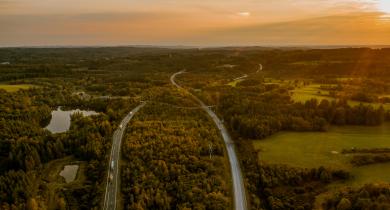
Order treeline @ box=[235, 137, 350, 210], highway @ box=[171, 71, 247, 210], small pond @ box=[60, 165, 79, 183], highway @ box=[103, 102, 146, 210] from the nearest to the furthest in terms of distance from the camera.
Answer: highway @ box=[171, 71, 247, 210] < treeline @ box=[235, 137, 350, 210] < highway @ box=[103, 102, 146, 210] < small pond @ box=[60, 165, 79, 183]

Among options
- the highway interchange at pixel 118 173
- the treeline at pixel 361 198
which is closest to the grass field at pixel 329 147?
the highway interchange at pixel 118 173

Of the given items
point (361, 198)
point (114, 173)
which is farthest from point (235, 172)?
point (114, 173)

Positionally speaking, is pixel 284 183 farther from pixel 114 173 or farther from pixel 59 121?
pixel 59 121

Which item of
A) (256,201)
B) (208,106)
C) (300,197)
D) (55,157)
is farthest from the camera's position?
(208,106)

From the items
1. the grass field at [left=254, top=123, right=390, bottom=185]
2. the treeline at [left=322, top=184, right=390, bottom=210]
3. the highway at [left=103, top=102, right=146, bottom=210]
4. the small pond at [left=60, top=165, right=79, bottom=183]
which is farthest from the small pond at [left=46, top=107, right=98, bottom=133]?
the treeline at [left=322, top=184, right=390, bottom=210]

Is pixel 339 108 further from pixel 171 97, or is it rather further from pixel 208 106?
pixel 171 97

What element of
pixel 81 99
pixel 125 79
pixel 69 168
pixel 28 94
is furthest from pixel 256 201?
pixel 125 79

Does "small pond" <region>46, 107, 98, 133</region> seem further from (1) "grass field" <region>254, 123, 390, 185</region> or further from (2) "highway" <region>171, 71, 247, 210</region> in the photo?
(1) "grass field" <region>254, 123, 390, 185</region>
